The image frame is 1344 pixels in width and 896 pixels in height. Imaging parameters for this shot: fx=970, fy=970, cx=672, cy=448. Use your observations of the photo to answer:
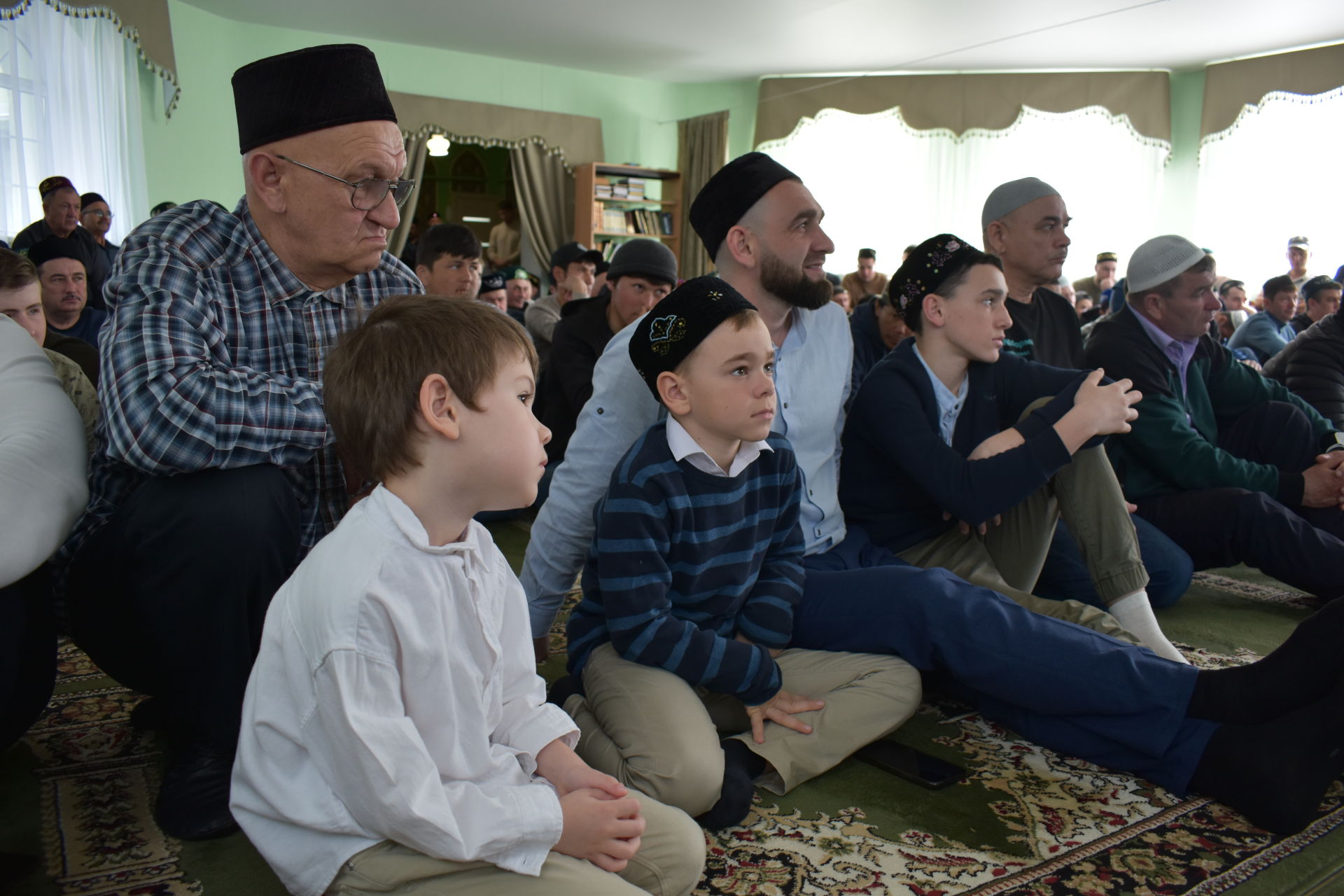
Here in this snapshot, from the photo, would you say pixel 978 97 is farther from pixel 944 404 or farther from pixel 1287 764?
pixel 1287 764

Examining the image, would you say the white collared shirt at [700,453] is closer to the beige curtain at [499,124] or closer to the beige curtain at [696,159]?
the beige curtain at [499,124]

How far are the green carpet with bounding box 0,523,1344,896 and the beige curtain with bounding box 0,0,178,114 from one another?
5729 millimetres

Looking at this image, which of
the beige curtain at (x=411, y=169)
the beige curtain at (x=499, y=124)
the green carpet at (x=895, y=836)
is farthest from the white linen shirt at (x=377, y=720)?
the beige curtain at (x=499, y=124)

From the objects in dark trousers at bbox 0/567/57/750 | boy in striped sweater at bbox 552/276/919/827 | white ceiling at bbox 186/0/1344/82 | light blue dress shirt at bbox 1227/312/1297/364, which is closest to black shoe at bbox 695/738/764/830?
boy in striped sweater at bbox 552/276/919/827

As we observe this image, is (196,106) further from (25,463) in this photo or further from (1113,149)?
(1113,149)

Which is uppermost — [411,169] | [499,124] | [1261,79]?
[1261,79]

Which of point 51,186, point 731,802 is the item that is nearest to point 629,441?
point 731,802

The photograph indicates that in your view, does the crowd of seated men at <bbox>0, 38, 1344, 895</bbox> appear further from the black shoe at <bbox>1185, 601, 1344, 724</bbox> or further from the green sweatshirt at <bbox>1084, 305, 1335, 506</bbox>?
the green sweatshirt at <bbox>1084, 305, 1335, 506</bbox>

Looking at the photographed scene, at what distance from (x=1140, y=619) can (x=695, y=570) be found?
104 cm

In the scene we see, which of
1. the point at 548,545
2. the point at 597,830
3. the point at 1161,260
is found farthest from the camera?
the point at 1161,260

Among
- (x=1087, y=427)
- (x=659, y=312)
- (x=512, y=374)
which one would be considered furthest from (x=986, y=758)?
(x=512, y=374)

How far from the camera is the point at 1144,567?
2320mm

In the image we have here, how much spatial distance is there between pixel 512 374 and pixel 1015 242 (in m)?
2.36

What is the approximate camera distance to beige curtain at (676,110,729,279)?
8.99 meters
